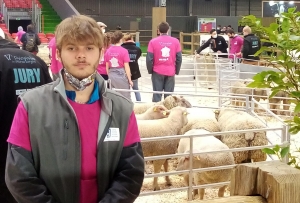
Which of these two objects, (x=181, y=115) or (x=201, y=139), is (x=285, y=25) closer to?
(x=201, y=139)

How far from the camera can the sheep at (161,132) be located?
15.5 feet

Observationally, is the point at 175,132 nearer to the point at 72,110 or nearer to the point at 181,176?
the point at 181,176

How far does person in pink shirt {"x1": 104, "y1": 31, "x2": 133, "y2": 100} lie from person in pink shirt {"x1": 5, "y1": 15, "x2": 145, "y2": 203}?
15.5 ft

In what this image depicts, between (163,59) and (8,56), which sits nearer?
(8,56)

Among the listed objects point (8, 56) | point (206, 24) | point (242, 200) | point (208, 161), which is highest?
point (206, 24)

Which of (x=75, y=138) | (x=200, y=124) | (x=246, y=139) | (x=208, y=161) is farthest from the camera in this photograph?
(x=200, y=124)

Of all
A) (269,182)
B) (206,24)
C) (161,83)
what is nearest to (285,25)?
(269,182)

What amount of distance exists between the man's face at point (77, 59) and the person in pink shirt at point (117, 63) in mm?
4761

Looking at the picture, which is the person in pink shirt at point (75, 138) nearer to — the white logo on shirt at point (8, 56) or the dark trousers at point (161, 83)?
the white logo on shirt at point (8, 56)

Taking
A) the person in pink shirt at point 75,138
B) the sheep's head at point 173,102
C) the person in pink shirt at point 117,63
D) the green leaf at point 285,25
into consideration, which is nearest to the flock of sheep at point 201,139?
the sheep's head at point 173,102

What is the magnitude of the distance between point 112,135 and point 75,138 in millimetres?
130

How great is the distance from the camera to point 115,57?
257 inches

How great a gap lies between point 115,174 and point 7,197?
1.09m

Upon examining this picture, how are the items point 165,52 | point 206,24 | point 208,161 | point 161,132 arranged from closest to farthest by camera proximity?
1. point 208,161
2. point 161,132
3. point 165,52
4. point 206,24
